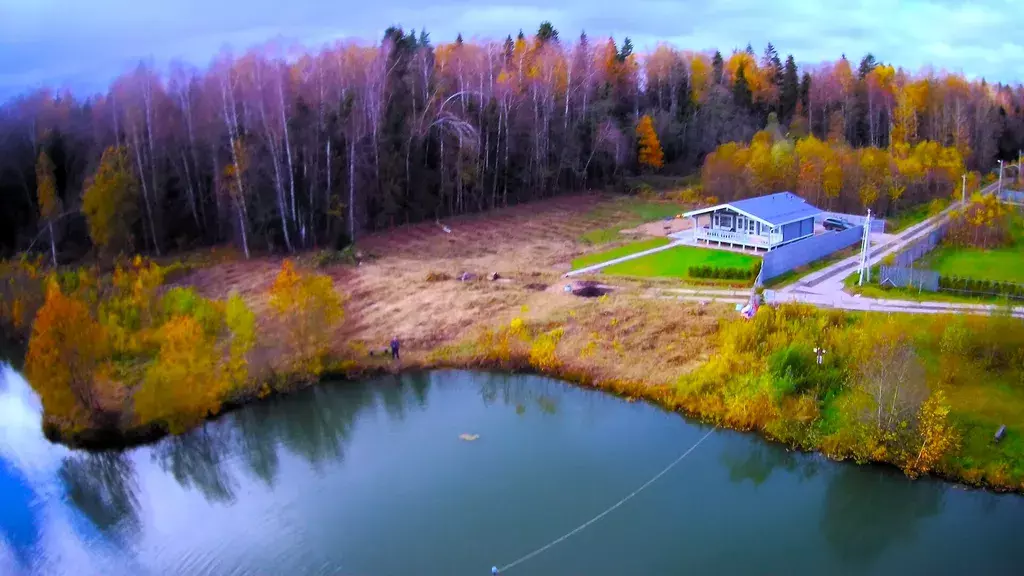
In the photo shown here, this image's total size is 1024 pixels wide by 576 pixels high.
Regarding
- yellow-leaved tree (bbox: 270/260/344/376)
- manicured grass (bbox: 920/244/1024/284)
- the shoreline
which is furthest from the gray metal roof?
yellow-leaved tree (bbox: 270/260/344/376)

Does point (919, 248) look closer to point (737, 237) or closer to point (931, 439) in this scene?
point (737, 237)

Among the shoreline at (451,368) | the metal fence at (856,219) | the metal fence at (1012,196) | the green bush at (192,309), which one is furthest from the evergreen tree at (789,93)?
the green bush at (192,309)

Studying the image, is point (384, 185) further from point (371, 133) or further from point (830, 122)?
point (830, 122)

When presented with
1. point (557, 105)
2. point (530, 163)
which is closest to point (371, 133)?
point (530, 163)

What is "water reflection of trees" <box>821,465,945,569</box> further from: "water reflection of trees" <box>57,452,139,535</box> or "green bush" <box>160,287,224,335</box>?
"green bush" <box>160,287,224,335</box>

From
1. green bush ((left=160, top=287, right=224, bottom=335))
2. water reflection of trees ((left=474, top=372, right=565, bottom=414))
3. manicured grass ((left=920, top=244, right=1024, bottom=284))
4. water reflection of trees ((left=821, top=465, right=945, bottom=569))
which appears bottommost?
water reflection of trees ((left=821, top=465, right=945, bottom=569))

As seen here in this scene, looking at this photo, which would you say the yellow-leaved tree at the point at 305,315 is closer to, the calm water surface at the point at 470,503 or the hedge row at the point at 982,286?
the calm water surface at the point at 470,503
